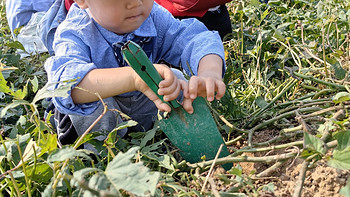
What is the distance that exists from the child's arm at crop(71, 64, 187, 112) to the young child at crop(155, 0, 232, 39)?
1.03 meters

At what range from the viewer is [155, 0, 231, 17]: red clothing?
2.25m

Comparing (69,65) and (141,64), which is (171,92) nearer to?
(141,64)

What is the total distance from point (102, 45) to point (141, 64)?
0.40m

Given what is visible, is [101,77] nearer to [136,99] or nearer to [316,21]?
[136,99]

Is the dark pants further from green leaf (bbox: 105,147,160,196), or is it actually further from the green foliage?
green leaf (bbox: 105,147,160,196)

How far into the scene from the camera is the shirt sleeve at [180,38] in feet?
5.15

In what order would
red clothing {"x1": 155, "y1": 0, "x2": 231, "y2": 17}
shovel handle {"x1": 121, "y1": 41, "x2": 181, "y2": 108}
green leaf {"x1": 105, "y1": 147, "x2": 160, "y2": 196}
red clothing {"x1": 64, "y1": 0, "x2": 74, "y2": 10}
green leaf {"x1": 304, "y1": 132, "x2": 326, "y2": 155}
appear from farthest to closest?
red clothing {"x1": 155, "y1": 0, "x2": 231, "y2": 17}
red clothing {"x1": 64, "y1": 0, "x2": 74, "y2": 10}
shovel handle {"x1": 121, "y1": 41, "x2": 181, "y2": 108}
green leaf {"x1": 304, "y1": 132, "x2": 326, "y2": 155}
green leaf {"x1": 105, "y1": 147, "x2": 160, "y2": 196}

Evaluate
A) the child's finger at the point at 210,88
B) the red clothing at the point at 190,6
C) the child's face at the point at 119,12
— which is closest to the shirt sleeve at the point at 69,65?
the child's face at the point at 119,12

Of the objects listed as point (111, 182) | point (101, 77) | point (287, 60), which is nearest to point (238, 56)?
point (287, 60)

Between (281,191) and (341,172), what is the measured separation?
0.48 feet

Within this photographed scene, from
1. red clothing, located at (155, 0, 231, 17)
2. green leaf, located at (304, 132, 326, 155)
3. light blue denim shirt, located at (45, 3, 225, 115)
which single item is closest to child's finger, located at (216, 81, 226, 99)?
light blue denim shirt, located at (45, 3, 225, 115)

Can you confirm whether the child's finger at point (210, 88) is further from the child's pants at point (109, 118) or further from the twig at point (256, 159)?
the child's pants at point (109, 118)

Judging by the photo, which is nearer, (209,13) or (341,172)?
(341,172)

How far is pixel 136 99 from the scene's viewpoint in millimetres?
1599
